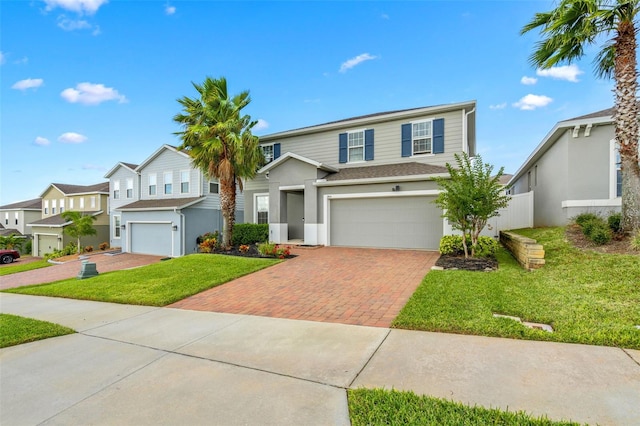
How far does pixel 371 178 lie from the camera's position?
42.5ft

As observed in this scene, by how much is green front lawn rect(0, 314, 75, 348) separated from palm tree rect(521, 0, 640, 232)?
1293cm

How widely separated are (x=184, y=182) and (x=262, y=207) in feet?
20.2

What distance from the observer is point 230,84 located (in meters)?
14.9

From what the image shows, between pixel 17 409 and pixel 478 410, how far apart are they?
13.9ft

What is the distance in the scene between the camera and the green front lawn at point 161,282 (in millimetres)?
7398

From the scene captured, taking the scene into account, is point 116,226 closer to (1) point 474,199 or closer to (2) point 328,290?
(2) point 328,290

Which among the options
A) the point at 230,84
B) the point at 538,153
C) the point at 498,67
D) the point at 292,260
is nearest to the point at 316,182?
the point at 292,260

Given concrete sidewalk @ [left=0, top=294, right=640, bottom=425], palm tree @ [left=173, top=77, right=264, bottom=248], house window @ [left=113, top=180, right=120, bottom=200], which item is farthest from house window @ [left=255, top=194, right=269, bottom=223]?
house window @ [left=113, top=180, right=120, bottom=200]

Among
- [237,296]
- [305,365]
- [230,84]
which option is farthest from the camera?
[230,84]

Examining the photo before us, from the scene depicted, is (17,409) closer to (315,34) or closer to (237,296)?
(237,296)

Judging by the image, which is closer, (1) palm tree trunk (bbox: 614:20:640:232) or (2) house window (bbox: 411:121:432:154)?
(1) palm tree trunk (bbox: 614:20:640:232)

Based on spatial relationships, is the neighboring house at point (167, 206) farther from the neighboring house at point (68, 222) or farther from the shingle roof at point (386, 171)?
the shingle roof at point (386, 171)

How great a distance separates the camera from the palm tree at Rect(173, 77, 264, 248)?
1430 centimetres

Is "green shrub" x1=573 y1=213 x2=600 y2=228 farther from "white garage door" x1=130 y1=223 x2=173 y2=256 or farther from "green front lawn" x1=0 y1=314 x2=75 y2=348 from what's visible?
"white garage door" x1=130 y1=223 x2=173 y2=256
